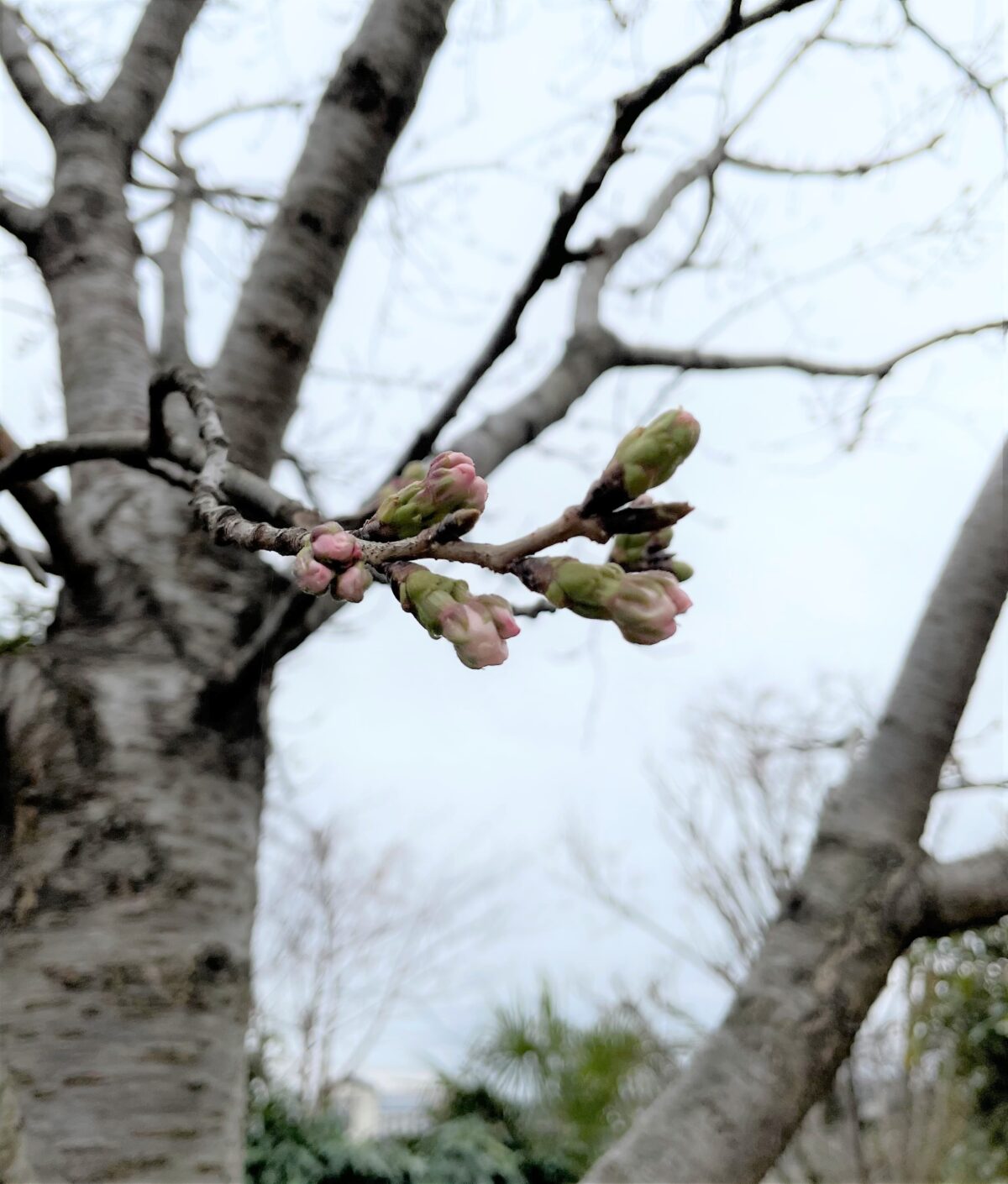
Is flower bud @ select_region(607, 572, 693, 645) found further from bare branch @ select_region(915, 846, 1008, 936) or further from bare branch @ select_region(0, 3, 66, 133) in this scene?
bare branch @ select_region(0, 3, 66, 133)

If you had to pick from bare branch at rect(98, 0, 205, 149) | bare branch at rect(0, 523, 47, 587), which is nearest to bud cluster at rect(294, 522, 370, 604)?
bare branch at rect(0, 523, 47, 587)

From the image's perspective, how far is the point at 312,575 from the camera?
380 mm

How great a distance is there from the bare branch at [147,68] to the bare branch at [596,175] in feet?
4.47

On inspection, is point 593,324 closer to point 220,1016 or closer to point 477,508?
point 220,1016

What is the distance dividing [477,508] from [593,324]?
1833 millimetres

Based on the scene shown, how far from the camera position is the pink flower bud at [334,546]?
0.38 meters

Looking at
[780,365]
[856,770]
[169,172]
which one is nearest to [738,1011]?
[856,770]

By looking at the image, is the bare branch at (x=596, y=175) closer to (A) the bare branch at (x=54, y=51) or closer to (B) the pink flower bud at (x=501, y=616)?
(B) the pink flower bud at (x=501, y=616)

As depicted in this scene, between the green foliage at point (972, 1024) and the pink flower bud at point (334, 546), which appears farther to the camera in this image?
the green foliage at point (972, 1024)

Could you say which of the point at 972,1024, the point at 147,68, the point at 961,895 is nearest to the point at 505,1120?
the point at 972,1024

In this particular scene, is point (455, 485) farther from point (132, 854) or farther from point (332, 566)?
point (132, 854)

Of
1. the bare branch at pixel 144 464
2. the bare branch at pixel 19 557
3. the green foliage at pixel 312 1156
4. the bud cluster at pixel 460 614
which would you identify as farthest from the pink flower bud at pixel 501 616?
the green foliage at pixel 312 1156

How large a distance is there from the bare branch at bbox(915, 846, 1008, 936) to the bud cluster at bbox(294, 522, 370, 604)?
1461 mm

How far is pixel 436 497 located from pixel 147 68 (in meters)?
2.08
